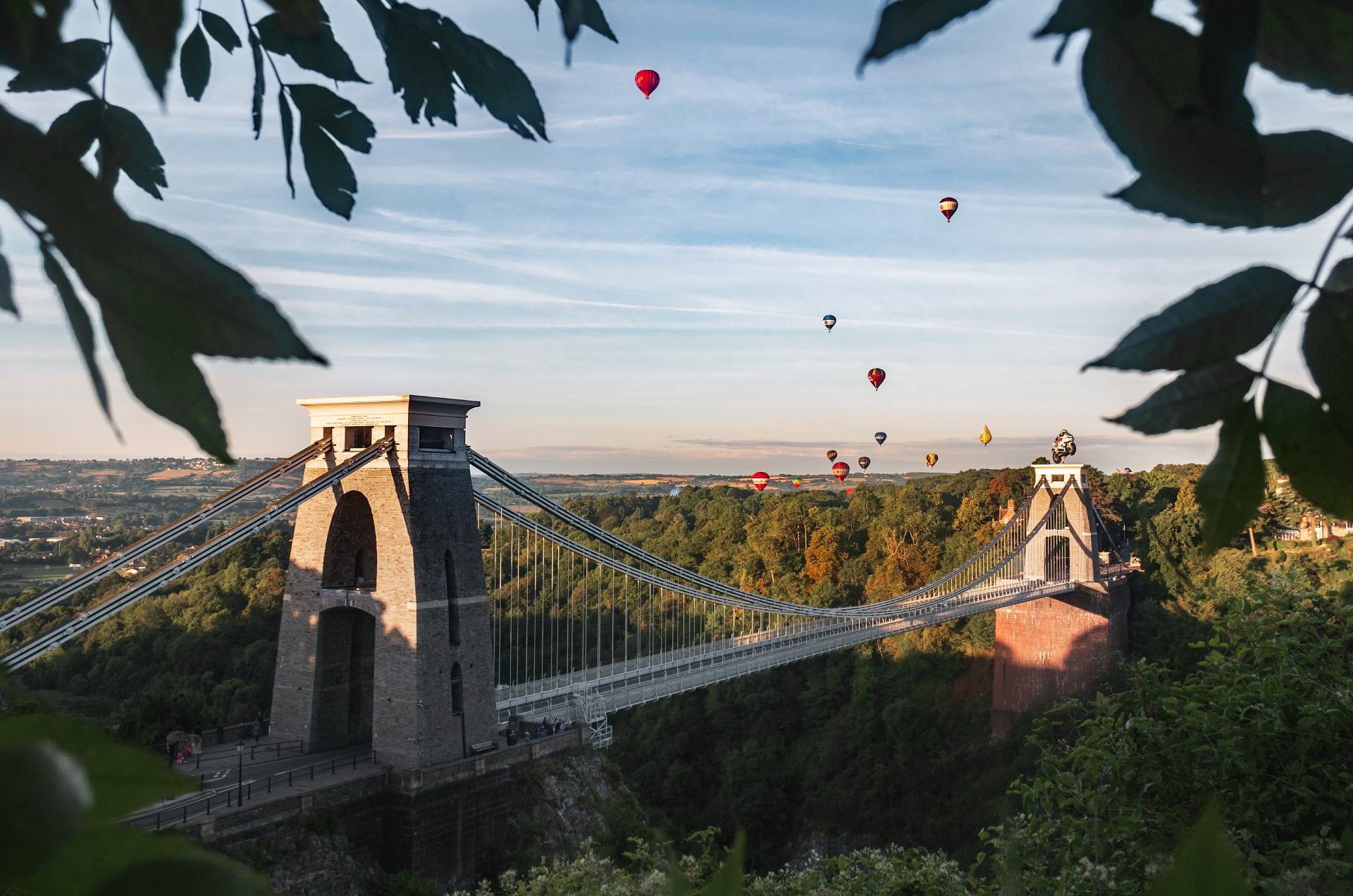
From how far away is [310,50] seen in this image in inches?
42.1

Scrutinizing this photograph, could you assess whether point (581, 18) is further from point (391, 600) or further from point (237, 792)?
point (391, 600)

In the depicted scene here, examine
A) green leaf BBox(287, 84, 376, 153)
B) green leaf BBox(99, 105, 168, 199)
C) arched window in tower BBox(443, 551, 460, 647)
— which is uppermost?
green leaf BBox(287, 84, 376, 153)

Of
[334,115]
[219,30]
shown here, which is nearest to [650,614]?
[219,30]

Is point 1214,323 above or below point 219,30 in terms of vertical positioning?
below

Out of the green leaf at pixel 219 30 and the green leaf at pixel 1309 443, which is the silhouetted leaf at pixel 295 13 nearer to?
the green leaf at pixel 219 30

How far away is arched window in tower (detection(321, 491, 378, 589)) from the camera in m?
15.2

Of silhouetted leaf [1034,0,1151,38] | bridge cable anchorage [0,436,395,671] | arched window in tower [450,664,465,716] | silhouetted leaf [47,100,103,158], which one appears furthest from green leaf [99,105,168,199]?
arched window in tower [450,664,465,716]

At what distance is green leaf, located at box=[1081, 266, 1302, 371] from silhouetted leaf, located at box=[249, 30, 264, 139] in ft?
2.85

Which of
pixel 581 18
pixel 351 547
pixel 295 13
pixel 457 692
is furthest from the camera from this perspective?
pixel 351 547

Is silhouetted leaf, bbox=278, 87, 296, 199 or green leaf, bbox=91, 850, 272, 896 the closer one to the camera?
green leaf, bbox=91, 850, 272, 896

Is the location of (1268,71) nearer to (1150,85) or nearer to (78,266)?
(1150,85)

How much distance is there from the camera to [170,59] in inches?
22.7

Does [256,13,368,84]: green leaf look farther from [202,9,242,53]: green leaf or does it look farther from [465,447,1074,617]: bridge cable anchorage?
[465,447,1074,617]: bridge cable anchorage

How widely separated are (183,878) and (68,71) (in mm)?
699
